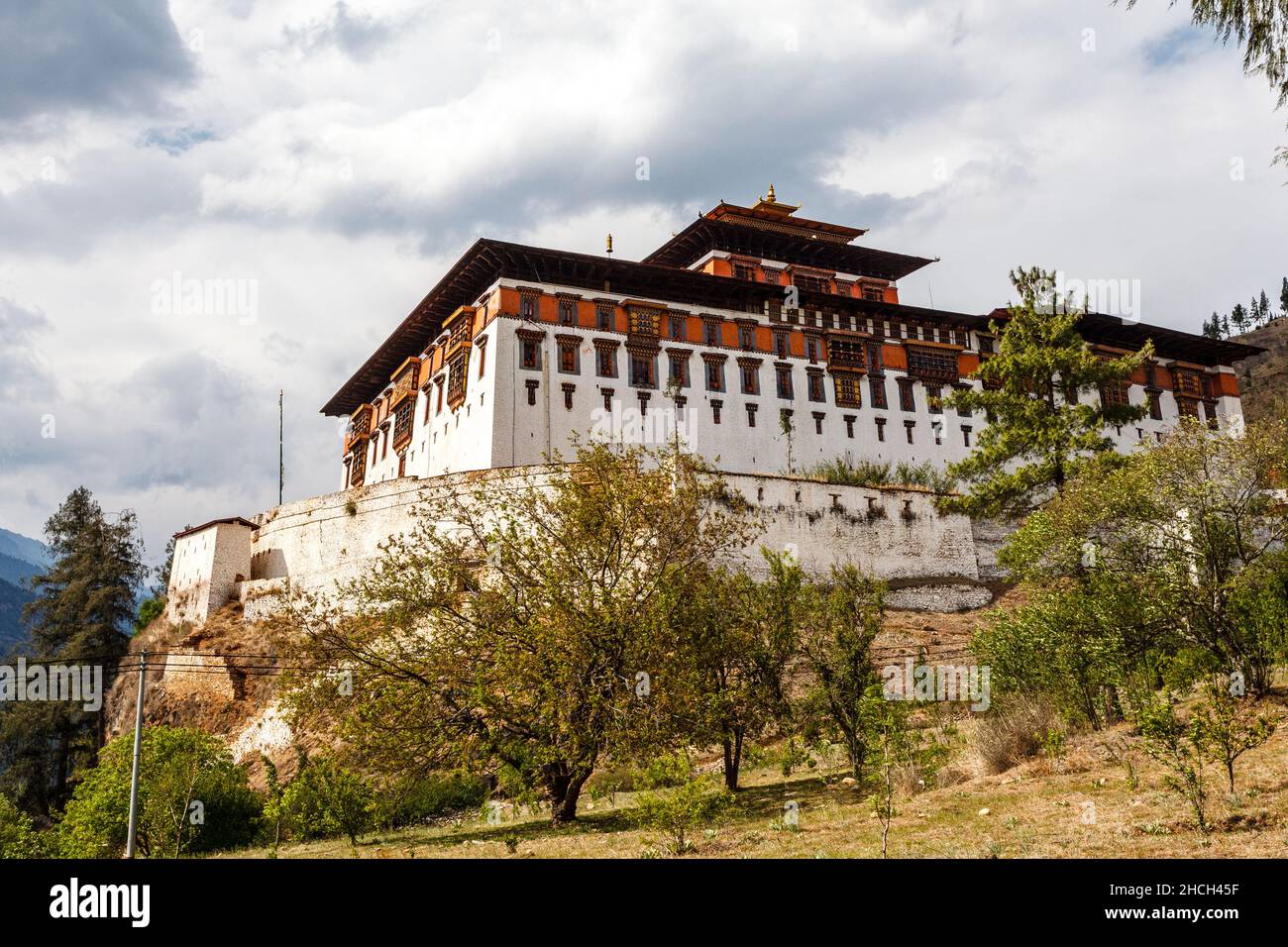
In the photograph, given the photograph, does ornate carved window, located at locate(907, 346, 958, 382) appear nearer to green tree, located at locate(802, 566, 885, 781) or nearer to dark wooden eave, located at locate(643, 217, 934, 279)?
dark wooden eave, located at locate(643, 217, 934, 279)

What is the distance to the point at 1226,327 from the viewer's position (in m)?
167

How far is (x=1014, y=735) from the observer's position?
2045 cm

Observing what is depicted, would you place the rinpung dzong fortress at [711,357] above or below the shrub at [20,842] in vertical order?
above

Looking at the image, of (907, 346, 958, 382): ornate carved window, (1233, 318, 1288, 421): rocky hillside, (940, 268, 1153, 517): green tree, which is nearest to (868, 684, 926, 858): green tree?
(940, 268, 1153, 517): green tree

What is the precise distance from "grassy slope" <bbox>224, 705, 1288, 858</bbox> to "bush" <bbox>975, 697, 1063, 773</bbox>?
61 centimetres

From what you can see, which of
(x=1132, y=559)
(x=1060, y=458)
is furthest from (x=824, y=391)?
(x=1132, y=559)

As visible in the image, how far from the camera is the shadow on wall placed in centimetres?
4847

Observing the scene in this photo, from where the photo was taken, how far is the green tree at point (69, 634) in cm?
4616

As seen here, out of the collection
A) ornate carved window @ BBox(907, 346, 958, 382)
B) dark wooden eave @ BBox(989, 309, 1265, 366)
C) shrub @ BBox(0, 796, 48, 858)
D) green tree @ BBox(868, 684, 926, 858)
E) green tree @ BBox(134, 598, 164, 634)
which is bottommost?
shrub @ BBox(0, 796, 48, 858)

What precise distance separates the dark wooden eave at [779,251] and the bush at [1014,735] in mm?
43343

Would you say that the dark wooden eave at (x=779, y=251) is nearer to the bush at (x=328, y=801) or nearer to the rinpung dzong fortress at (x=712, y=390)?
the rinpung dzong fortress at (x=712, y=390)

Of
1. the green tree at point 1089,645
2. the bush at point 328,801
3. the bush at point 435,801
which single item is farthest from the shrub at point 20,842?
the green tree at point 1089,645
